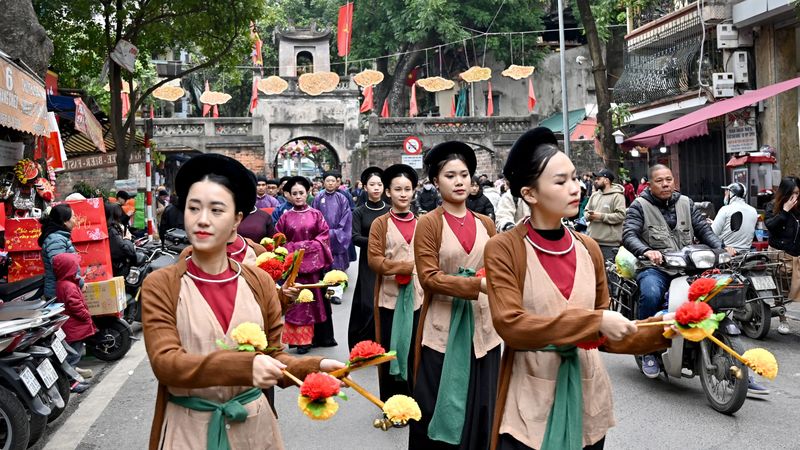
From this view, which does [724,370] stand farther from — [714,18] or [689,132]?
[714,18]

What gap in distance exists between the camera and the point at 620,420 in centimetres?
594

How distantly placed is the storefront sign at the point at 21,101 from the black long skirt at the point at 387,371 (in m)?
3.33

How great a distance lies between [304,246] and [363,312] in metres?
0.89

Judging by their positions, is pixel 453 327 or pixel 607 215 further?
pixel 607 215

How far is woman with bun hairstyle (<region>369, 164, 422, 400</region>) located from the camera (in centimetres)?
617

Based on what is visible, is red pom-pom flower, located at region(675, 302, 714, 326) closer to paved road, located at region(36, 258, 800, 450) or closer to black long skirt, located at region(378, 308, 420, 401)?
paved road, located at region(36, 258, 800, 450)

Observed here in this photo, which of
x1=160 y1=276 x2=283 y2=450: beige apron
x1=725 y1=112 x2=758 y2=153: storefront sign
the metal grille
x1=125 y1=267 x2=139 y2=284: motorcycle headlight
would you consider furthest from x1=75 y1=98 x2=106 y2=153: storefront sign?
the metal grille

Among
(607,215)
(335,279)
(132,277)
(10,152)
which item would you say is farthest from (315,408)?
(607,215)

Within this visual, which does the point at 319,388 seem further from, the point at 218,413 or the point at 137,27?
the point at 137,27

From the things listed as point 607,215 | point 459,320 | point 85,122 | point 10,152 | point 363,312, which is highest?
point 85,122

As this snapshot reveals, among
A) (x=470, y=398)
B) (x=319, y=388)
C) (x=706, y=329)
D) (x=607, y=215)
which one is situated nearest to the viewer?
(x=319, y=388)

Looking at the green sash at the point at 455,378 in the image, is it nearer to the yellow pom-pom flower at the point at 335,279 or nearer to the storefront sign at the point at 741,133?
the yellow pom-pom flower at the point at 335,279

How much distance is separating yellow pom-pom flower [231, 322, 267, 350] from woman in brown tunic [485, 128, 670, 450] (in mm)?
898

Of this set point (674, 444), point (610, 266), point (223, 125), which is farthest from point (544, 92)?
point (674, 444)
